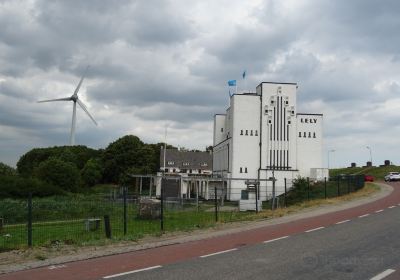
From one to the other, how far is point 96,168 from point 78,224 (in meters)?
95.2

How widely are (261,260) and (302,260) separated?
3.26 ft

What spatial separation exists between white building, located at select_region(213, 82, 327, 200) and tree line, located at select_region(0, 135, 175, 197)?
109ft

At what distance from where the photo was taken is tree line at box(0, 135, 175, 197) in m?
83.4

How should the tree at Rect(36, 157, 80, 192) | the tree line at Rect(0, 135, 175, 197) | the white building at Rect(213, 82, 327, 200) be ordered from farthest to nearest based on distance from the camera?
1. the tree at Rect(36, 157, 80, 192)
2. the tree line at Rect(0, 135, 175, 197)
3. the white building at Rect(213, 82, 327, 200)

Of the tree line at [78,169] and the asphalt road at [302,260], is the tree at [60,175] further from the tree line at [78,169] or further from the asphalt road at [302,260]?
the asphalt road at [302,260]

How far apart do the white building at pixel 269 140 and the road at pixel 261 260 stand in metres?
64.4

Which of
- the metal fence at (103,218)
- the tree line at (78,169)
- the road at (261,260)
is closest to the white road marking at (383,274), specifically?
the road at (261,260)

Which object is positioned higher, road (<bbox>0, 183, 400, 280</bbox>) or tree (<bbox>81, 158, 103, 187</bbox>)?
tree (<bbox>81, 158, 103, 187</bbox>)

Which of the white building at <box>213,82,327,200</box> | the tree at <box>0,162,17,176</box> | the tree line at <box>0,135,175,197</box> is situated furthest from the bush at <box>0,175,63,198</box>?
the white building at <box>213,82,327,200</box>

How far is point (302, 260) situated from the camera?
12.0 meters

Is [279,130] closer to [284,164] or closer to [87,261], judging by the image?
[284,164]

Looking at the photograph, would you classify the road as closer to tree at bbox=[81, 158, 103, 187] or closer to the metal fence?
the metal fence

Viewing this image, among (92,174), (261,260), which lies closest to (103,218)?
(261,260)

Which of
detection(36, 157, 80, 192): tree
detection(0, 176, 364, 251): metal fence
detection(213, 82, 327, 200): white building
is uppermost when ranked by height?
detection(213, 82, 327, 200): white building
